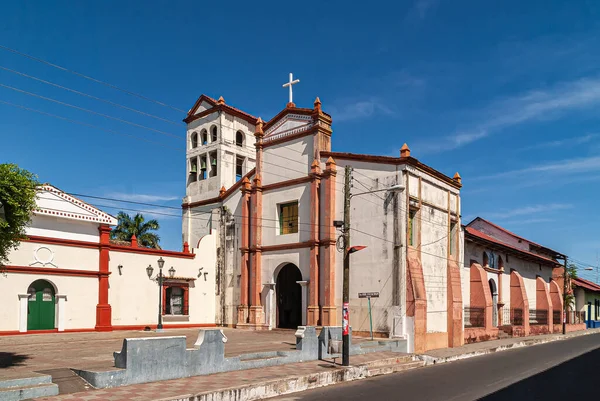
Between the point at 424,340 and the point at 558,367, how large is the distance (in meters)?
5.08

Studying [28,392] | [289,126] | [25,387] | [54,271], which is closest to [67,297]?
[54,271]

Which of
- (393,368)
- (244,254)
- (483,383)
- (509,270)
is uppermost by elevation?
(244,254)

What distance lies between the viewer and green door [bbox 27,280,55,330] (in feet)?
69.0

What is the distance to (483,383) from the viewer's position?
47.2 feet

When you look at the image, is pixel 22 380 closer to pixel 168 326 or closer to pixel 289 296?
pixel 168 326

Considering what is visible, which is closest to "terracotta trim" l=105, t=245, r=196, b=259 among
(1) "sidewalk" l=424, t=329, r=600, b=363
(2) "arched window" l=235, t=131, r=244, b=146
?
Answer: (2) "arched window" l=235, t=131, r=244, b=146

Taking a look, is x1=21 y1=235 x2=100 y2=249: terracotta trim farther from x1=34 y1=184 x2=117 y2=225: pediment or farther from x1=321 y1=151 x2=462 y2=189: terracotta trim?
x1=321 y1=151 x2=462 y2=189: terracotta trim

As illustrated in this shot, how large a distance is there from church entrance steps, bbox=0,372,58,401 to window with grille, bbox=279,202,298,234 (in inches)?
645

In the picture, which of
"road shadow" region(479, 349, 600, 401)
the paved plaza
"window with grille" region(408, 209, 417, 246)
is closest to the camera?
"road shadow" region(479, 349, 600, 401)

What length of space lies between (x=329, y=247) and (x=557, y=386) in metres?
11.6

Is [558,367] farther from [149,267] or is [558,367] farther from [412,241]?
[149,267]

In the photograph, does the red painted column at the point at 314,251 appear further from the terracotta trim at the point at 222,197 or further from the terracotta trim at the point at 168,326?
the terracotta trim at the point at 168,326

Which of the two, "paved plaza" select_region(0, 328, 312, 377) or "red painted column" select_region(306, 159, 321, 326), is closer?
"paved plaza" select_region(0, 328, 312, 377)

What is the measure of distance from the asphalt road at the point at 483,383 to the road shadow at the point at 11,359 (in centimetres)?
635
